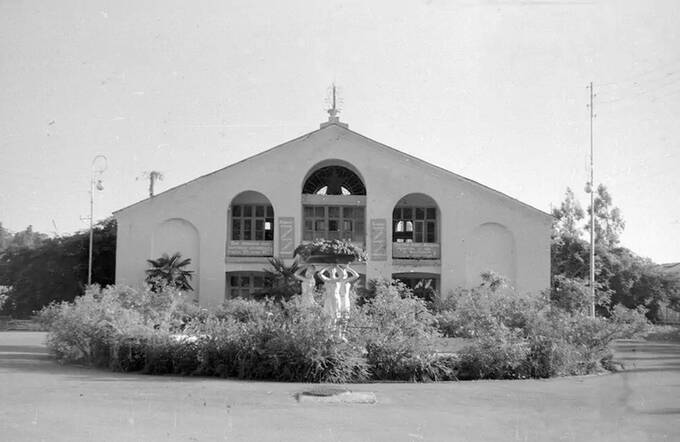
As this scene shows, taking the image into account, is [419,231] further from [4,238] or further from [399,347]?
[4,238]

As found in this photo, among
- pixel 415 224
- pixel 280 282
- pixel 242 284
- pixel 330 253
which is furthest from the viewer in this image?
pixel 415 224

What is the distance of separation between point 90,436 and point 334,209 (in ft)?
90.3

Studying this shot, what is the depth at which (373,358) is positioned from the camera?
45.8 feet

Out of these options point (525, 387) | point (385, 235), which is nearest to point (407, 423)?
point (525, 387)

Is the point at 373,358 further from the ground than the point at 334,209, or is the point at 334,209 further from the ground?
the point at 334,209

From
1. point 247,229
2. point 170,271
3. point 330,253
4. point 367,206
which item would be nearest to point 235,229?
point 247,229

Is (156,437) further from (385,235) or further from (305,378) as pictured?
(385,235)

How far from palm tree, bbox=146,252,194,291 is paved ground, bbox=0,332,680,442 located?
727 inches

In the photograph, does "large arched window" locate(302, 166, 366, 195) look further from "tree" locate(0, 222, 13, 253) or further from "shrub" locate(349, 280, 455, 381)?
"tree" locate(0, 222, 13, 253)

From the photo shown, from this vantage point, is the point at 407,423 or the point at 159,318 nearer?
the point at 407,423

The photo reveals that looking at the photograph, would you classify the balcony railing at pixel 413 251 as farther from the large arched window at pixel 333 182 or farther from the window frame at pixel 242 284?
the window frame at pixel 242 284

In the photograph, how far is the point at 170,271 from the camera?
108 ft

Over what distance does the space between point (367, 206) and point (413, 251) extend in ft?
9.46

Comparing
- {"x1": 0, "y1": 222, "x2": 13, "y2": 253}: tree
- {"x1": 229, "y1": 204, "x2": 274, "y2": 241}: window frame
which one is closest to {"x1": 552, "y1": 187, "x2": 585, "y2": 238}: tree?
{"x1": 229, "y1": 204, "x2": 274, "y2": 241}: window frame
